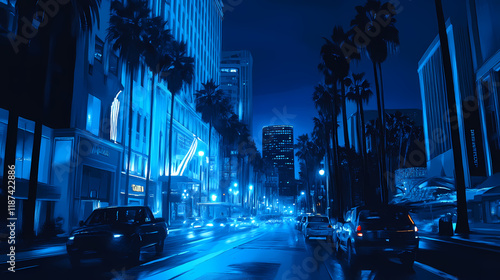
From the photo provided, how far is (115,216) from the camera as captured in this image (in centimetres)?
1505

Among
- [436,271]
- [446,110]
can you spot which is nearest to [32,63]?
[436,271]

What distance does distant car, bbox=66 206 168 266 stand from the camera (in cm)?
1261

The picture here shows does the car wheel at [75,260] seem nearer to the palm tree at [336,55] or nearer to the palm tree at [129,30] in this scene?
the palm tree at [129,30]

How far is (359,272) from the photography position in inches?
448

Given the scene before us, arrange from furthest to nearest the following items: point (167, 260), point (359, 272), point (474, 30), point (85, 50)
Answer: point (474, 30) < point (85, 50) < point (167, 260) < point (359, 272)

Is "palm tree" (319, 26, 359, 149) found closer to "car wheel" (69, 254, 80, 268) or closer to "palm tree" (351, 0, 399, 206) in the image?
"palm tree" (351, 0, 399, 206)

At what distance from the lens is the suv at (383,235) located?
12.2 m

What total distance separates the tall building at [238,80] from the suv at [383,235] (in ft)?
526

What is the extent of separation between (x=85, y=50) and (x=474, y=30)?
4198cm

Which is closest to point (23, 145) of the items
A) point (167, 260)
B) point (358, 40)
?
point (167, 260)

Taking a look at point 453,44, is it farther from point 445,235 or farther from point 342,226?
point 342,226

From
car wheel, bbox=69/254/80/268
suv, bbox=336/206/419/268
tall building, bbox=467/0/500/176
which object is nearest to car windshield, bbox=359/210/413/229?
suv, bbox=336/206/419/268

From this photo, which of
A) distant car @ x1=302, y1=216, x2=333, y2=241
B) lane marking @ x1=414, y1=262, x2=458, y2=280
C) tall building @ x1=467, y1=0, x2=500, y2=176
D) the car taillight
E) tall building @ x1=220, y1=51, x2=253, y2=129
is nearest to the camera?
lane marking @ x1=414, y1=262, x2=458, y2=280

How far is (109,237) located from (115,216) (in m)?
2.39
